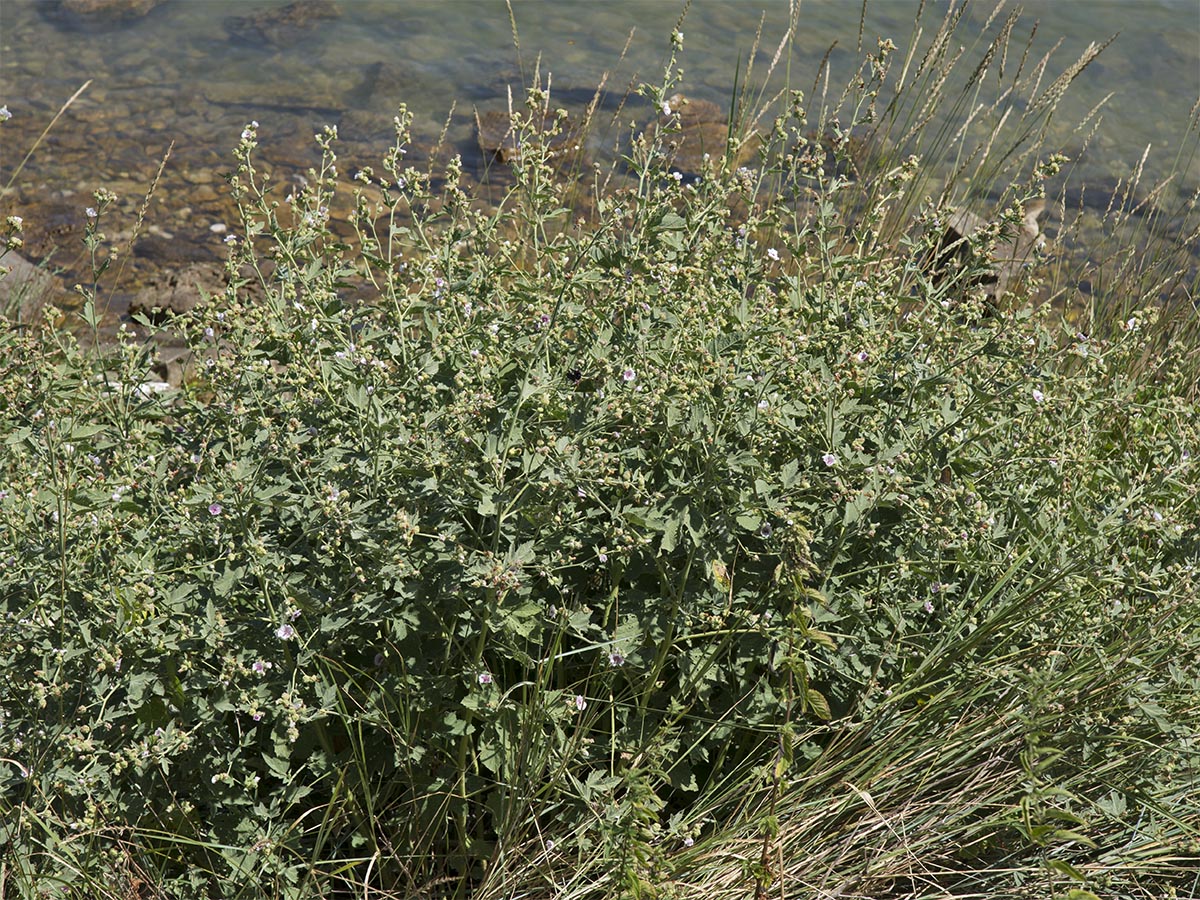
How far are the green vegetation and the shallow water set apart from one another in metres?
5.37

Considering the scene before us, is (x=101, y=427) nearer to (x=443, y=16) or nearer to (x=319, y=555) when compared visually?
Result: (x=319, y=555)

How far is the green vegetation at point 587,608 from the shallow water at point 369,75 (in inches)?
211

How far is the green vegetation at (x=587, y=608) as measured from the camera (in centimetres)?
246

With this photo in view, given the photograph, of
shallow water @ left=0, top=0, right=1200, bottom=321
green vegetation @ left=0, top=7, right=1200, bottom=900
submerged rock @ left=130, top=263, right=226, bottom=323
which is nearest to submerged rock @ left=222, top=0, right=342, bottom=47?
shallow water @ left=0, top=0, right=1200, bottom=321

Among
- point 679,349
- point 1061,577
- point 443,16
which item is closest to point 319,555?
point 679,349

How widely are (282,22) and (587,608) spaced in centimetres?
1060

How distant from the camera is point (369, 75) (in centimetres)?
1066

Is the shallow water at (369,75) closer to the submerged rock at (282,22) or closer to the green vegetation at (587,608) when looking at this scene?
the submerged rock at (282,22)

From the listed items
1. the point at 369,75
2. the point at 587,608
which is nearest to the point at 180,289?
the point at 587,608

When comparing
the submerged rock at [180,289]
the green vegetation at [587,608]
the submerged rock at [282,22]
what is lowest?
the submerged rock at [282,22]

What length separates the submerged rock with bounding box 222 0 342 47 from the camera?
11.3m

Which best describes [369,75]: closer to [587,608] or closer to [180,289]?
[180,289]

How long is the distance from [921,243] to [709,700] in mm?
1307

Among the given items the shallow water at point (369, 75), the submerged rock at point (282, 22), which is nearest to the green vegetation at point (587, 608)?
the shallow water at point (369, 75)
